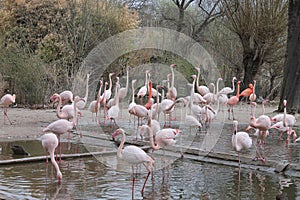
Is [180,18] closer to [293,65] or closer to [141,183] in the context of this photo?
[293,65]

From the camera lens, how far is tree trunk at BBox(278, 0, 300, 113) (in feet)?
54.3

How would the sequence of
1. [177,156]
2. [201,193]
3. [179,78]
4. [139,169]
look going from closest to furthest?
1. [201,193]
2. [139,169]
3. [177,156]
4. [179,78]

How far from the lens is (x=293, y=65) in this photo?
55.3ft

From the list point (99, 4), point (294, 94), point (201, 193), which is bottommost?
point (201, 193)

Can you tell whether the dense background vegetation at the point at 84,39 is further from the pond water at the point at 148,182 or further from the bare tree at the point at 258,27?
the pond water at the point at 148,182

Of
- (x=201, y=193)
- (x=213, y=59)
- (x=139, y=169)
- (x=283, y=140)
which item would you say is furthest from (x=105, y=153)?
(x=213, y=59)

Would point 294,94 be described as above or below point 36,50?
below

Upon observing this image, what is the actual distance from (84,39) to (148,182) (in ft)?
51.3

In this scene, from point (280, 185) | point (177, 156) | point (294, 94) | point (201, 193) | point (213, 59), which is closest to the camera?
point (201, 193)

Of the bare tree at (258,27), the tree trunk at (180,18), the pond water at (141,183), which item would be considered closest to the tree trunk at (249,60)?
the bare tree at (258,27)

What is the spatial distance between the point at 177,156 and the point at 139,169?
121cm

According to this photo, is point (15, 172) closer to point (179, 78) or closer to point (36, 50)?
point (179, 78)

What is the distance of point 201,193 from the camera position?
18.8ft

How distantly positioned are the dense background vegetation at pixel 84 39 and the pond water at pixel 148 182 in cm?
962
